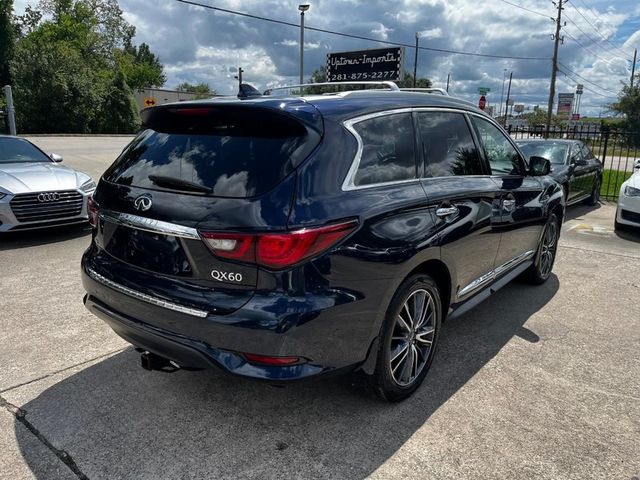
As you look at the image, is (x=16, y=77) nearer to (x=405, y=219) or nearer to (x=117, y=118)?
(x=117, y=118)

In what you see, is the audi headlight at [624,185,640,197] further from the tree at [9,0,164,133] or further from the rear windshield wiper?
the tree at [9,0,164,133]

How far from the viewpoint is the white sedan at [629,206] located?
7.81 m

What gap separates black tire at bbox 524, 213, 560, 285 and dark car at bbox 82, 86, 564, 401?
2.11 metres

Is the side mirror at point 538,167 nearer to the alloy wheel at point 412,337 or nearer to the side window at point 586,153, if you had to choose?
the alloy wheel at point 412,337

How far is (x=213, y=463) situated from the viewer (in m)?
2.53

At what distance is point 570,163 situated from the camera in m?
9.45

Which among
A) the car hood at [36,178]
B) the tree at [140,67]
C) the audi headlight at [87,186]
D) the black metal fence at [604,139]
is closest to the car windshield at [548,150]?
the black metal fence at [604,139]

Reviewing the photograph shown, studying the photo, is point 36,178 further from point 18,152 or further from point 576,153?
point 576,153

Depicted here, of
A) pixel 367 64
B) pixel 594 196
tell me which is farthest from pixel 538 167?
pixel 367 64

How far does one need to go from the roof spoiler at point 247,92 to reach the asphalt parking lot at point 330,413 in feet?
5.90

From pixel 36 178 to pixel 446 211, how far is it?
19.1 ft

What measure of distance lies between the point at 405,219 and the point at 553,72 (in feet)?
138

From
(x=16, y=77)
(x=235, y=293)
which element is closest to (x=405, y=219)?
(x=235, y=293)

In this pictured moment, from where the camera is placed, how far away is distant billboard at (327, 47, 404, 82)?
23.1m
